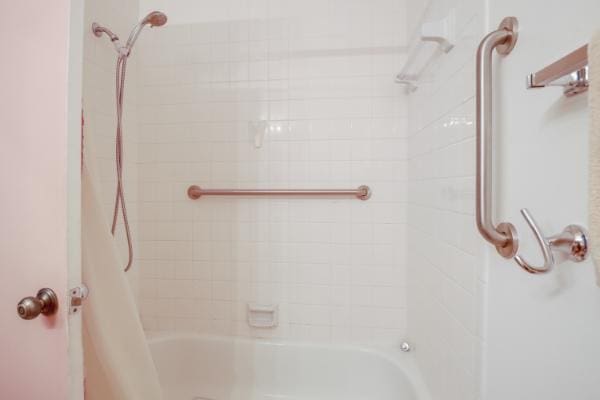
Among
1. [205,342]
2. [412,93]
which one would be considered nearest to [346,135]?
[412,93]

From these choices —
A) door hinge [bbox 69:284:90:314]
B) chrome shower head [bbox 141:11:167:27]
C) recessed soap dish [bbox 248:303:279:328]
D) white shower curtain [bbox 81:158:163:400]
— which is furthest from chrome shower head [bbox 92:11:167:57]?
recessed soap dish [bbox 248:303:279:328]

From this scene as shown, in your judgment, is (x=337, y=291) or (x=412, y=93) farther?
(x=337, y=291)

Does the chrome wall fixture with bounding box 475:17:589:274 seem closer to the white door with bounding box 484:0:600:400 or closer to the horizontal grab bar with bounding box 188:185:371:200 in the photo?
the white door with bounding box 484:0:600:400

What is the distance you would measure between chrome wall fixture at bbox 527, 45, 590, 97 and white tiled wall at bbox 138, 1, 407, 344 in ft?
3.06

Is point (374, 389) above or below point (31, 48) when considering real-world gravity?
below

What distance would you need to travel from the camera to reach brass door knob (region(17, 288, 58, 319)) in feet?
1.96

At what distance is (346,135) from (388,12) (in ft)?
1.97

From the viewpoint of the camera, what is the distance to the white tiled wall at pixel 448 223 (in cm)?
72

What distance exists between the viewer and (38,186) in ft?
2.08

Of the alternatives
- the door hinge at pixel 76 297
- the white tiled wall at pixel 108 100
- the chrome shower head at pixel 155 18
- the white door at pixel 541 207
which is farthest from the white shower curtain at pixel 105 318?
the white door at pixel 541 207

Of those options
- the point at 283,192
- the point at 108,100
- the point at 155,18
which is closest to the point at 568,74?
the point at 283,192

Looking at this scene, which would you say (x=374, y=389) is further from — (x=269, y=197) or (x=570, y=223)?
(x=570, y=223)

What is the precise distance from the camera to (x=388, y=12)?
4.57 ft

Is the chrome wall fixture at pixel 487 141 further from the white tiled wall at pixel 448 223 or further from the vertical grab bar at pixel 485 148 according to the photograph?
the white tiled wall at pixel 448 223
